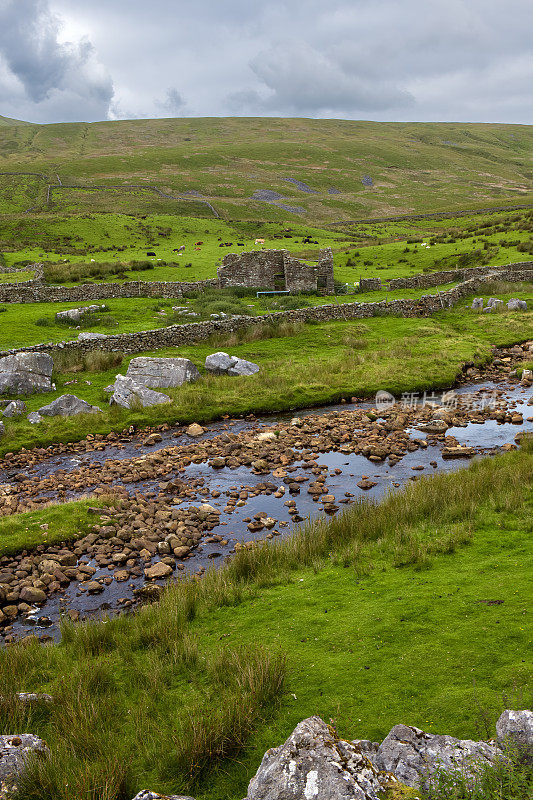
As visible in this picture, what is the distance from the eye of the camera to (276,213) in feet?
345

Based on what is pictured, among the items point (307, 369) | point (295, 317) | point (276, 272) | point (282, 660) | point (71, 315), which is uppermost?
point (276, 272)

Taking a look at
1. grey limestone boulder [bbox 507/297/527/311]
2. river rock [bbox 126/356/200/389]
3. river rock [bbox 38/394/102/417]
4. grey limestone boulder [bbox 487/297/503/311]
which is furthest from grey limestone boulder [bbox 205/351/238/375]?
grey limestone boulder [bbox 507/297/527/311]

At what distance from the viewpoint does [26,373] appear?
22.6m

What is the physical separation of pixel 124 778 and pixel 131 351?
23.1 m

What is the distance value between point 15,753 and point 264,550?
251 inches

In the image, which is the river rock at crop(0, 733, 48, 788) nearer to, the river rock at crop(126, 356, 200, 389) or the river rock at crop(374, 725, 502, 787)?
the river rock at crop(374, 725, 502, 787)

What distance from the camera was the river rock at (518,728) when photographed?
14.0 feet

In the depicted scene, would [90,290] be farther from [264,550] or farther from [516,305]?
[264,550]

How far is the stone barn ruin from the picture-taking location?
3934 cm

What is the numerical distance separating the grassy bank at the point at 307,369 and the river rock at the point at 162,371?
0.63 meters

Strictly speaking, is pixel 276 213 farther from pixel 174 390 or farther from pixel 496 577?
pixel 496 577

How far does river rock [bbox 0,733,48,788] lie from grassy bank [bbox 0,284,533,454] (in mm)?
15001

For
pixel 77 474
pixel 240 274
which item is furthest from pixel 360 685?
pixel 240 274

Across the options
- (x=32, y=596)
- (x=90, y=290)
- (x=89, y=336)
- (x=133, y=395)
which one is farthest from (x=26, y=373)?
(x=90, y=290)
